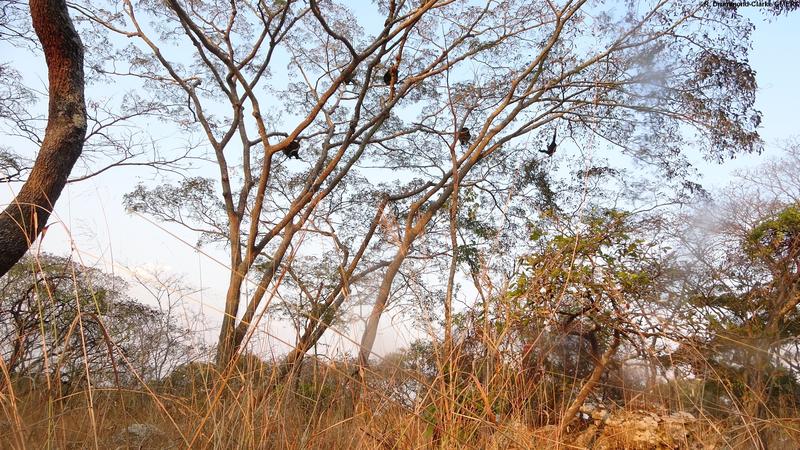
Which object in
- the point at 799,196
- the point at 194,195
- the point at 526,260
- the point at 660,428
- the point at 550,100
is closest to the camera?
the point at 660,428

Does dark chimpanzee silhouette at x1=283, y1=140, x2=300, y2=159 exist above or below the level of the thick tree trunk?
above

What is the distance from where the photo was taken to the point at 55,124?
3547 millimetres

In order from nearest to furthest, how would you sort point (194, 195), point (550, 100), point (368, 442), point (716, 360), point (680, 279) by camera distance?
point (368, 442) < point (716, 360) < point (680, 279) < point (550, 100) < point (194, 195)

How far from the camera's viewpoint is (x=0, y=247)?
3.27m

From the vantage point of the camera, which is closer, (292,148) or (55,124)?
(55,124)

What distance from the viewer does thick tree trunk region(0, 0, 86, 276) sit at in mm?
3354

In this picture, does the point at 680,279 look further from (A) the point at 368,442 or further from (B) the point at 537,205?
(A) the point at 368,442

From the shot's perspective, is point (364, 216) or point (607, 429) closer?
point (607, 429)

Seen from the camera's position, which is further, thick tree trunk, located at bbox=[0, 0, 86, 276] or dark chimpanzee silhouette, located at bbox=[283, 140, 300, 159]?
dark chimpanzee silhouette, located at bbox=[283, 140, 300, 159]

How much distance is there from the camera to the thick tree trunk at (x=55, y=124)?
335cm

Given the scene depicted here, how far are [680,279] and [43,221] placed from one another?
5.16 metres

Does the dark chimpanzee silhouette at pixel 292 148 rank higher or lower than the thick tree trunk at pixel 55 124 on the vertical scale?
higher

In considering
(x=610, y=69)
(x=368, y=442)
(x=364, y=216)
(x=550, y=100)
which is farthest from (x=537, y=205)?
(x=368, y=442)

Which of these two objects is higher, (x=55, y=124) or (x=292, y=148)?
(x=292, y=148)
